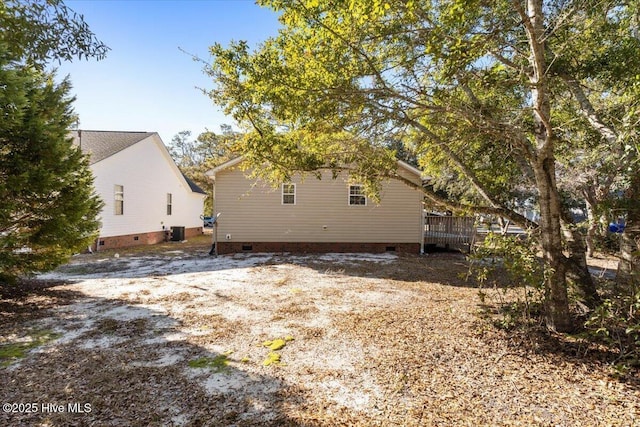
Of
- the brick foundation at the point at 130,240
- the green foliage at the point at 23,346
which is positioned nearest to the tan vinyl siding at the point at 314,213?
the brick foundation at the point at 130,240

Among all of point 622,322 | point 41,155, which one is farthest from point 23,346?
point 622,322

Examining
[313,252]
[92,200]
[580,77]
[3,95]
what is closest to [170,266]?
[92,200]

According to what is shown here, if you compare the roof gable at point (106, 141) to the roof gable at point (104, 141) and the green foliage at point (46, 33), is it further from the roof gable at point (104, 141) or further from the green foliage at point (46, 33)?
the green foliage at point (46, 33)

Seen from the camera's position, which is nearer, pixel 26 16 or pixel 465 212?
pixel 26 16

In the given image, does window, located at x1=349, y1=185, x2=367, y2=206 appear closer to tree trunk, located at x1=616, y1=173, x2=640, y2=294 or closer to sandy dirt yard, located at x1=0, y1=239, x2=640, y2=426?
sandy dirt yard, located at x1=0, y1=239, x2=640, y2=426

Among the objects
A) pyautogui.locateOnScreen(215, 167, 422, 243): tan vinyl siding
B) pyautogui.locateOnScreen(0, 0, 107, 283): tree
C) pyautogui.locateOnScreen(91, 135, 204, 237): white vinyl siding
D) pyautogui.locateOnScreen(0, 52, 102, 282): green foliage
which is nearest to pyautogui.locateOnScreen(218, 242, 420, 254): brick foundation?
pyautogui.locateOnScreen(215, 167, 422, 243): tan vinyl siding

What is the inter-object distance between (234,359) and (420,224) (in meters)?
10.9

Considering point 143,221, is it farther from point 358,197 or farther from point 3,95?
point 3,95

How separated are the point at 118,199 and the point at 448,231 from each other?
46.1 ft

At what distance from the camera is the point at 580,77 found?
4.69 metres

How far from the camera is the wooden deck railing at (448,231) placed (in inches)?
544

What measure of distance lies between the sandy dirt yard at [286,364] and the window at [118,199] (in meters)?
7.68

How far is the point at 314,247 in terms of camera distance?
1303 cm

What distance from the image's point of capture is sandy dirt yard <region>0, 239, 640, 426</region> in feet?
9.01
